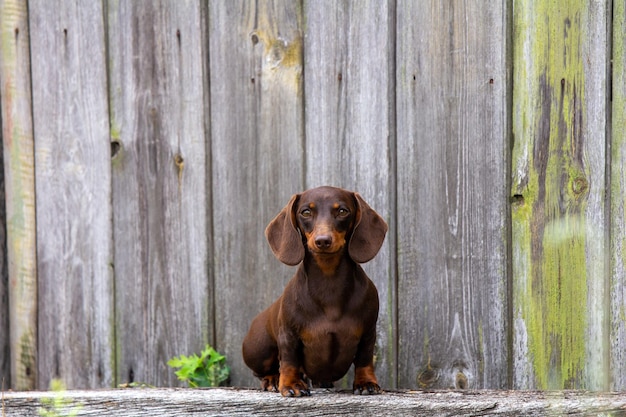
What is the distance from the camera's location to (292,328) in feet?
10.2

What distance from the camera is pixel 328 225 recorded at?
2980 millimetres

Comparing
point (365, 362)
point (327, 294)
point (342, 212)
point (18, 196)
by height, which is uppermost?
point (18, 196)

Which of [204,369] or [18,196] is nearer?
[204,369]

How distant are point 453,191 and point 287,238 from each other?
2.73 feet

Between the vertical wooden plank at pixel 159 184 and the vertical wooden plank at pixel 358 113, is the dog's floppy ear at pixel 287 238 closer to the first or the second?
the vertical wooden plank at pixel 358 113

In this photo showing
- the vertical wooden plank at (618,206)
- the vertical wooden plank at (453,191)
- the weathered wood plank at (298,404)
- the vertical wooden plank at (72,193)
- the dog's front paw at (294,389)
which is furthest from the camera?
the vertical wooden plank at (72,193)

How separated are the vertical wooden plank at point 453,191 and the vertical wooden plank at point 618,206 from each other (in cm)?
44

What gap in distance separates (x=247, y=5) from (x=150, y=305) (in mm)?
1472

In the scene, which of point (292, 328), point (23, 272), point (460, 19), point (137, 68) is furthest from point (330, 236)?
point (23, 272)

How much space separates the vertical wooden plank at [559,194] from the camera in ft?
11.0

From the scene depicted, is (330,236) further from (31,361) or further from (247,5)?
(31,361)

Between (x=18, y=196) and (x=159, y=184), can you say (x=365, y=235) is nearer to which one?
(x=159, y=184)

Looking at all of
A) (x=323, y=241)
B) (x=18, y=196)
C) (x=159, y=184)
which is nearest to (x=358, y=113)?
(x=323, y=241)

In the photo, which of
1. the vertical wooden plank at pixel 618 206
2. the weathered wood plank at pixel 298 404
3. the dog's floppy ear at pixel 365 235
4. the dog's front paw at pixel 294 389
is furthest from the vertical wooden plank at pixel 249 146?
the vertical wooden plank at pixel 618 206
